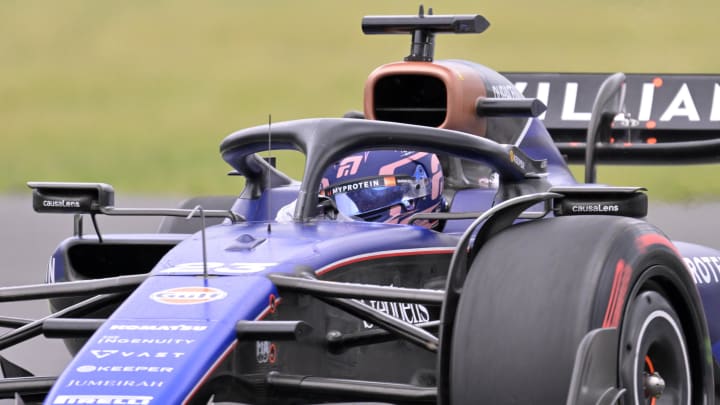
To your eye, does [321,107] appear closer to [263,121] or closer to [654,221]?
[263,121]

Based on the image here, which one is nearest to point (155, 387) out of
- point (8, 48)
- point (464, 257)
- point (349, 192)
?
point (464, 257)

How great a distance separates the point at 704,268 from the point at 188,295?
98.1 inches

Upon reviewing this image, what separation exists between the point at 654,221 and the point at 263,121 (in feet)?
21.6

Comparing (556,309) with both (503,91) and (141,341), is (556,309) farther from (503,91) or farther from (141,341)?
(503,91)

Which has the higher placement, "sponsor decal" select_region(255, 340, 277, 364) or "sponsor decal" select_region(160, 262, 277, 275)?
"sponsor decal" select_region(160, 262, 277, 275)

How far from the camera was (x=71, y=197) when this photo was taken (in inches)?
190

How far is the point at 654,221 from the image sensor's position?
12.1m

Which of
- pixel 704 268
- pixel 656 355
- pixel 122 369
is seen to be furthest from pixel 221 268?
pixel 704 268

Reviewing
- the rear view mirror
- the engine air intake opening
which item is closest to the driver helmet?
the engine air intake opening

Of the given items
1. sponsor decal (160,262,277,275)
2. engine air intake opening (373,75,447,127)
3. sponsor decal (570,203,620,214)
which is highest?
engine air intake opening (373,75,447,127)

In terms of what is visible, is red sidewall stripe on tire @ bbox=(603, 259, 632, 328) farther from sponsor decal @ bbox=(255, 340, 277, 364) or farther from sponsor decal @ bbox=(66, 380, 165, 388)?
sponsor decal @ bbox=(66, 380, 165, 388)

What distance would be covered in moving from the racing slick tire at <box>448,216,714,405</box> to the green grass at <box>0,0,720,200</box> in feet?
36.7

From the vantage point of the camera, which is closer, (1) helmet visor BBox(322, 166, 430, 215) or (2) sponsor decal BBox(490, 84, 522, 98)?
(1) helmet visor BBox(322, 166, 430, 215)

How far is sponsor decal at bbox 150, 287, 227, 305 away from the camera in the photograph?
3.73 metres
